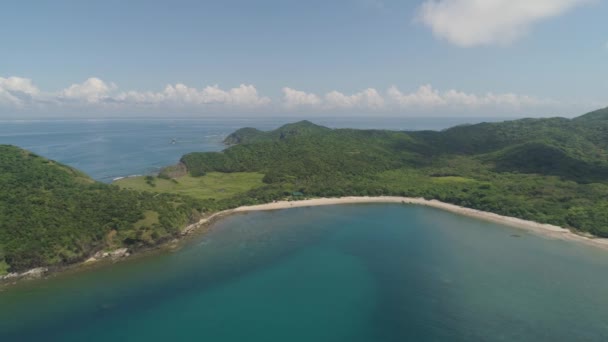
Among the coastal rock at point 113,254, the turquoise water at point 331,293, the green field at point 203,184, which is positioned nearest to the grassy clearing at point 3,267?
the turquoise water at point 331,293

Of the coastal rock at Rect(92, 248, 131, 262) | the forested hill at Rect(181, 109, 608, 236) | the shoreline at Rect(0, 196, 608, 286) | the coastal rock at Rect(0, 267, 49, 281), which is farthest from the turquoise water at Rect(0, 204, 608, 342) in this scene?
the forested hill at Rect(181, 109, 608, 236)

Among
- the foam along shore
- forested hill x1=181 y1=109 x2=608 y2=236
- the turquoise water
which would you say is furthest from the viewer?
forested hill x1=181 y1=109 x2=608 y2=236

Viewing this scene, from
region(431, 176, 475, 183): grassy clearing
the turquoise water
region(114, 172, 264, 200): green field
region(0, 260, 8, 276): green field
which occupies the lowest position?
the turquoise water

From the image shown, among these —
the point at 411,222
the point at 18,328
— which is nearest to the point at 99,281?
the point at 18,328

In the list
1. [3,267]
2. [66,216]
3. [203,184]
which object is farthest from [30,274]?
[203,184]

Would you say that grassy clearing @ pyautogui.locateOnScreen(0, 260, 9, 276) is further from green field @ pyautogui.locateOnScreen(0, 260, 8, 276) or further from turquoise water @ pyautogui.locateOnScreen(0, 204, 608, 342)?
turquoise water @ pyautogui.locateOnScreen(0, 204, 608, 342)

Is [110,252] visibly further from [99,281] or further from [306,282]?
[306,282]

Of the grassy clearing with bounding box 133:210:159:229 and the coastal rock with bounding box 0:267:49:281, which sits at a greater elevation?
the grassy clearing with bounding box 133:210:159:229
